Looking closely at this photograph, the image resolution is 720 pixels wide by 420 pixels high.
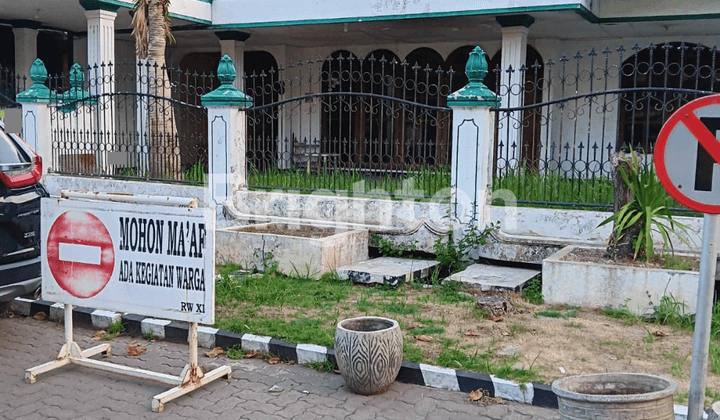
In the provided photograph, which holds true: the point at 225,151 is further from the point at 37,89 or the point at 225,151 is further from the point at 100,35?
the point at 100,35

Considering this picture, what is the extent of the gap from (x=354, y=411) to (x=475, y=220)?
11.7 ft

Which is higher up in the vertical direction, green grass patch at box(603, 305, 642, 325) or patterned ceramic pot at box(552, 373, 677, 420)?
patterned ceramic pot at box(552, 373, 677, 420)

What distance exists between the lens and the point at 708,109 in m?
2.96

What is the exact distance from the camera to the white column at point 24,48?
1505 centimetres

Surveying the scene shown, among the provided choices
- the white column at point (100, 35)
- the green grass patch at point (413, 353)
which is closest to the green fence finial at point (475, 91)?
the green grass patch at point (413, 353)

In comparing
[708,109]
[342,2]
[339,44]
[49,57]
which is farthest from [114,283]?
[49,57]

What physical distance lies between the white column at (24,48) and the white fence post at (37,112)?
18.7ft

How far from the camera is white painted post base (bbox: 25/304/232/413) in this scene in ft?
13.8

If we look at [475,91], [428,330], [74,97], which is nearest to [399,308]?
[428,330]

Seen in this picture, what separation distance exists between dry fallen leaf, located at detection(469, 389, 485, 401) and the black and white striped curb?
1.2 inches

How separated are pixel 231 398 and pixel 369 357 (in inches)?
35.6

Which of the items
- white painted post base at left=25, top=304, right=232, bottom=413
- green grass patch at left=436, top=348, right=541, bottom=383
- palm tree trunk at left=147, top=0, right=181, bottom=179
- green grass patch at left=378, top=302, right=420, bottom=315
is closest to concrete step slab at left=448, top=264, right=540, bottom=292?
green grass patch at left=378, top=302, right=420, bottom=315

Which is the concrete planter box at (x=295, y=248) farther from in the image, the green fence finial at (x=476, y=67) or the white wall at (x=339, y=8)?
the white wall at (x=339, y=8)

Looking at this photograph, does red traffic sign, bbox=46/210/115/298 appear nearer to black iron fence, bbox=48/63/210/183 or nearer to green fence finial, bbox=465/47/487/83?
green fence finial, bbox=465/47/487/83
